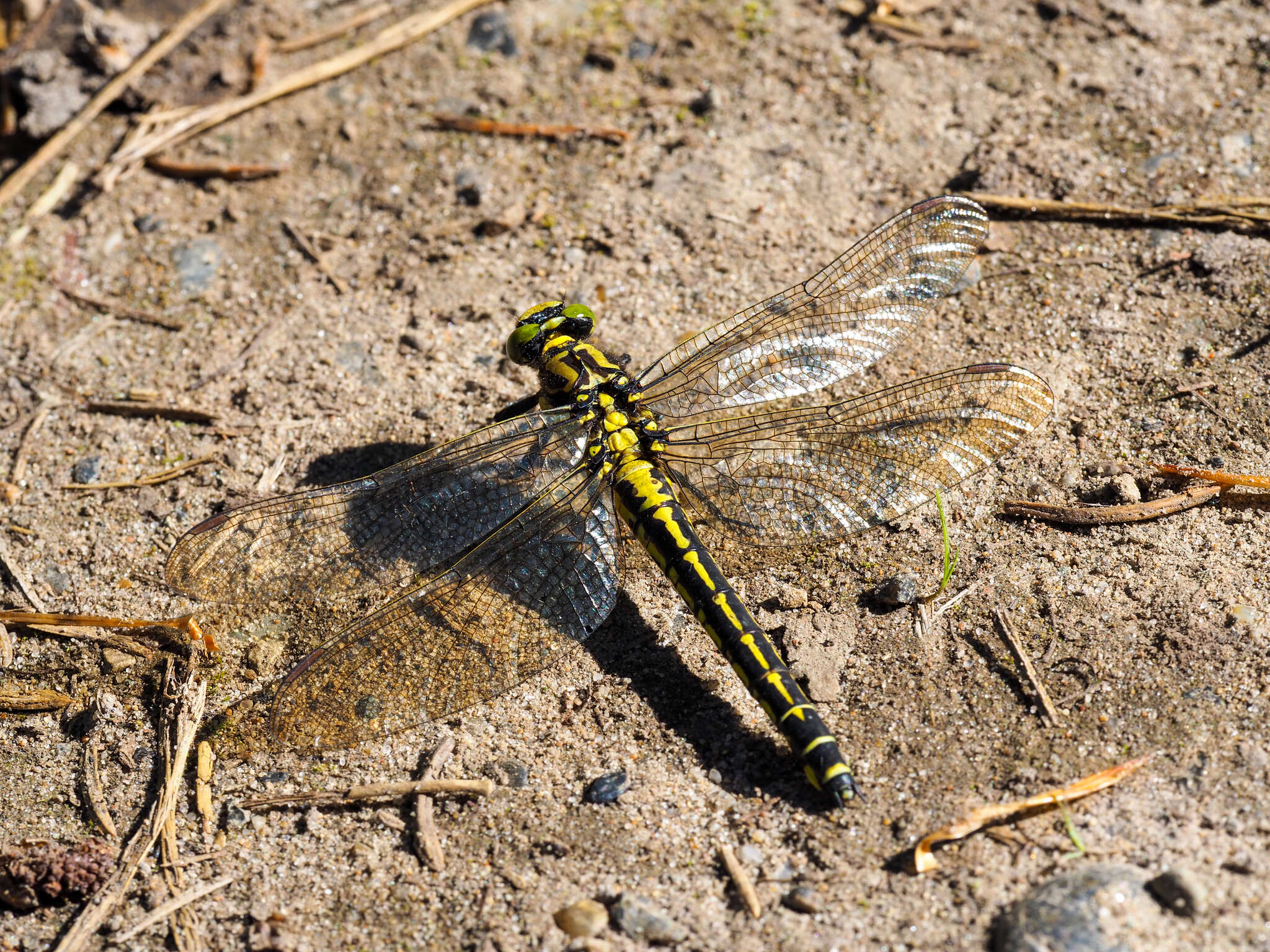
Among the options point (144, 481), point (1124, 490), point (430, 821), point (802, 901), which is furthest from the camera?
point (144, 481)

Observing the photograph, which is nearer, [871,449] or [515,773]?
[515,773]

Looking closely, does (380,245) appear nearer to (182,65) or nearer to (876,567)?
(182,65)

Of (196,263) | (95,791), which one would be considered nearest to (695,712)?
(95,791)

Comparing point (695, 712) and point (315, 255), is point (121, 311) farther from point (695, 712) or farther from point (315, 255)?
point (695, 712)

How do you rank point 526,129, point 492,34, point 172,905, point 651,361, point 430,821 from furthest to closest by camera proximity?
1. point 492,34
2. point 526,129
3. point 651,361
4. point 430,821
5. point 172,905

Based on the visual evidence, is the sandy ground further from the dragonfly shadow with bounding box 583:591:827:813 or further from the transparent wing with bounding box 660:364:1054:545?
the transparent wing with bounding box 660:364:1054:545

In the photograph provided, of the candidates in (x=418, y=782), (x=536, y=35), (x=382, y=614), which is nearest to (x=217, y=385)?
(x=382, y=614)

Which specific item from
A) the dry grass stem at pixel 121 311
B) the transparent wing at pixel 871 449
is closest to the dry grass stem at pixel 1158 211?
the transparent wing at pixel 871 449
